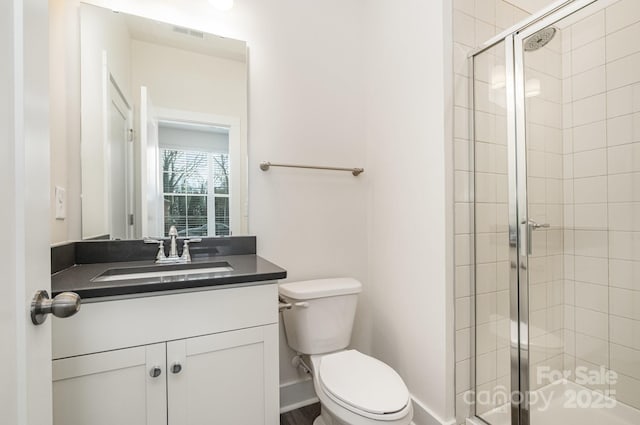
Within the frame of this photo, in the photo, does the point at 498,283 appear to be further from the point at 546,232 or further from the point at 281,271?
the point at 281,271

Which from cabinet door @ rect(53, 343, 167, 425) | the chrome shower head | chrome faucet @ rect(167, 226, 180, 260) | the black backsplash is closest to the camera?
cabinet door @ rect(53, 343, 167, 425)

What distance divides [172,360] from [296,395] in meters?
0.93

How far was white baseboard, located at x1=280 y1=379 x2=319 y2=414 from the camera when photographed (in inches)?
64.6

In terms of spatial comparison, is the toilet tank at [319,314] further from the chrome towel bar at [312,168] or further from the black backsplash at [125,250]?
the chrome towel bar at [312,168]

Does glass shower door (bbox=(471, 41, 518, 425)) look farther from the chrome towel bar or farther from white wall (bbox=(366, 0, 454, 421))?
the chrome towel bar

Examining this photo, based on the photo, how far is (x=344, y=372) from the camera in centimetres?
127

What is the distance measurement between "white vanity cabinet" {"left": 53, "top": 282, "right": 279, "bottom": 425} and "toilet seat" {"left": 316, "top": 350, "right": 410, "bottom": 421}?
239 millimetres

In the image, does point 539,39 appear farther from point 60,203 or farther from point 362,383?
point 60,203

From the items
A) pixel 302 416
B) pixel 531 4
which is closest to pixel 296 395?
pixel 302 416

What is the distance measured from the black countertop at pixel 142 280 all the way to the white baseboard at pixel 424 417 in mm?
985

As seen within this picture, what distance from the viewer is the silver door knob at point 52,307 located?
1.69ft

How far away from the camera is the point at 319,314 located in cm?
146

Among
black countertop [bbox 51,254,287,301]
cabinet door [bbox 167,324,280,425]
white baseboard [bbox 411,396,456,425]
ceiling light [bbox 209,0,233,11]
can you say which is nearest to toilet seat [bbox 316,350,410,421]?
cabinet door [bbox 167,324,280,425]

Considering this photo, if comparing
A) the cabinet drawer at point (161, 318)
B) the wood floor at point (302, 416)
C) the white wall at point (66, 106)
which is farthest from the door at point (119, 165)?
the wood floor at point (302, 416)
